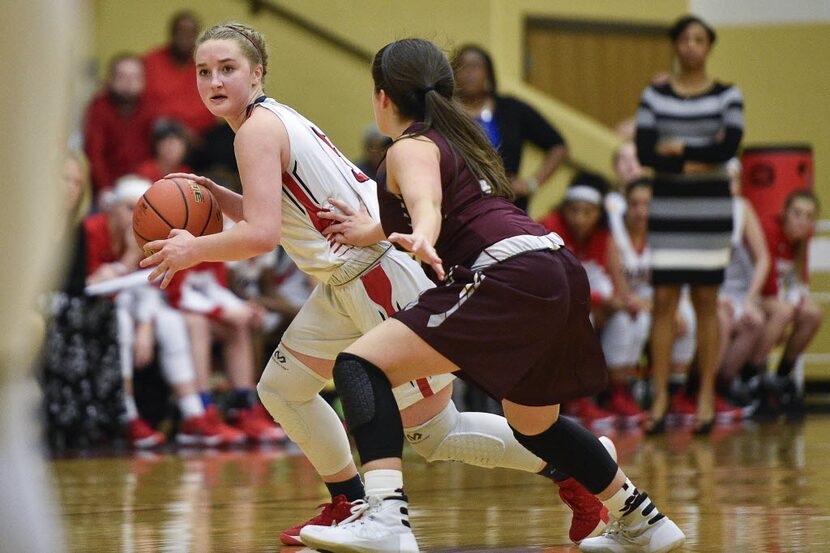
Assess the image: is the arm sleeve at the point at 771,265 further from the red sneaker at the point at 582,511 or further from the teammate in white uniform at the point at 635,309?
the red sneaker at the point at 582,511

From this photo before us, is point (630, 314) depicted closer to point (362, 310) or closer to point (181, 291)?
point (181, 291)

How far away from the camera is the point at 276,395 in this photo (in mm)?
4160

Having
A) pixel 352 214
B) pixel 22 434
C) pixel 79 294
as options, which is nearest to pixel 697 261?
pixel 79 294

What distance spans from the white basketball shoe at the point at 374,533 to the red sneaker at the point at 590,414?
5550 millimetres

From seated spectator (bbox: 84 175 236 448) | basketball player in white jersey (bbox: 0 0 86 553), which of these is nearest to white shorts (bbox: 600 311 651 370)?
seated spectator (bbox: 84 175 236 448)

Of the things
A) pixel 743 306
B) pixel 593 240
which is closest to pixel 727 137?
pixel 593 240

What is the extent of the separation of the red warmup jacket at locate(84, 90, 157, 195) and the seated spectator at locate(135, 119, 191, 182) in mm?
608

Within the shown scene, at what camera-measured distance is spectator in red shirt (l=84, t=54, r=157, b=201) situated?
918cm

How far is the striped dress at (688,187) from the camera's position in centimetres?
784

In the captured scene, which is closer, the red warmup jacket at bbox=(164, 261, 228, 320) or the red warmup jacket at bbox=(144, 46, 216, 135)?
the red warmup jacket at bbox=(164, 261, 228, 320)

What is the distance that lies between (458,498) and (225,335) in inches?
129

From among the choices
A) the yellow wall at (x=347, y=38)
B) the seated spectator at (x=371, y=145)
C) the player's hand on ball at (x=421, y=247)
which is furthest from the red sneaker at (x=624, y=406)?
the player's hand on ball at (x=421, y=247)

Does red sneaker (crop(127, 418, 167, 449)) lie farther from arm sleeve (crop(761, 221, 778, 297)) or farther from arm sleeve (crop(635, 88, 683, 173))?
arm sleeve (crop(761, 221, 778, 297))

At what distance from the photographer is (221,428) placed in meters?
7.86
